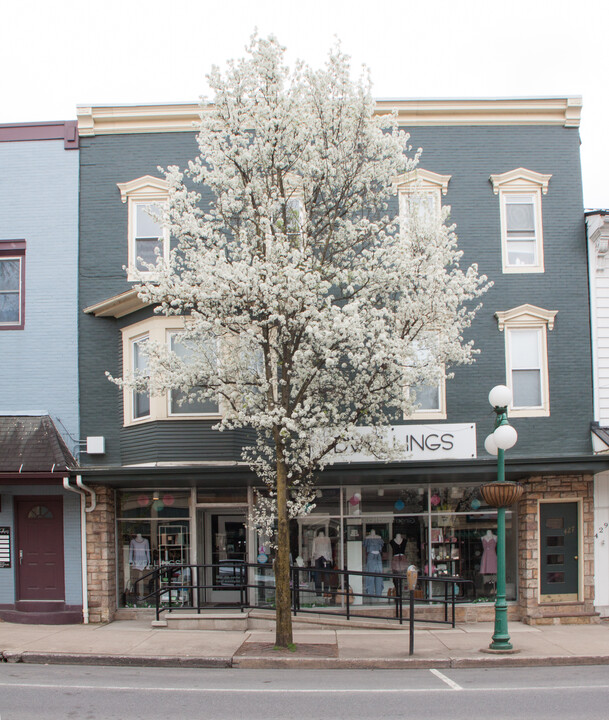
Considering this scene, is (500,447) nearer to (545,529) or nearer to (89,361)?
(545,529)

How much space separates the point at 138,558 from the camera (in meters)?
16.1

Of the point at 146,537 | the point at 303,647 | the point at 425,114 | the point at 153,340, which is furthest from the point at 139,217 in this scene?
the point at 303,647

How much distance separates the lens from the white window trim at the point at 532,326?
15727 millimetres

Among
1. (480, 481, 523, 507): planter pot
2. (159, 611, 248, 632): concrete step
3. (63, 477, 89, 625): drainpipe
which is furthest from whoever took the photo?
(63, 477, 89, 625): drainpipe

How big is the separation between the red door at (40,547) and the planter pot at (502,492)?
832 cm

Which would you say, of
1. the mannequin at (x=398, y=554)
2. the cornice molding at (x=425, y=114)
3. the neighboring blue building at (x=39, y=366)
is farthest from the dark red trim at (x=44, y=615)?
the cornice molding at (x=425, y=114)

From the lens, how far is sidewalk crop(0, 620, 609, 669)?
1162 cm

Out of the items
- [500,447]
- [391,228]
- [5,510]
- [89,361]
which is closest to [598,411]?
[500,447]

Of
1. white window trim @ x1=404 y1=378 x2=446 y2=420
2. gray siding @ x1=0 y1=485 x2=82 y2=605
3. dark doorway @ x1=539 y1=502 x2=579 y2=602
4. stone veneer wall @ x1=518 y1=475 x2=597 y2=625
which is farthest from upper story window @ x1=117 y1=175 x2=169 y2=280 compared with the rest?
dark doorway @ x1=539 y1=502 x2=579 y2=602

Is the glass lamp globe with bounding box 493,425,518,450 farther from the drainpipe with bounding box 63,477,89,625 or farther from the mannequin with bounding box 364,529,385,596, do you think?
the drainpipe with bounding box 63,477,89,625

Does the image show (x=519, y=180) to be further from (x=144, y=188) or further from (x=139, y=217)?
(x=139, y=217)

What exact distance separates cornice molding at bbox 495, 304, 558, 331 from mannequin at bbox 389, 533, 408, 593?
15.1 ft

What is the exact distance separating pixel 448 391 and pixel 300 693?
24.9 feet

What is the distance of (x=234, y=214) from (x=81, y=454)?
611 cm
